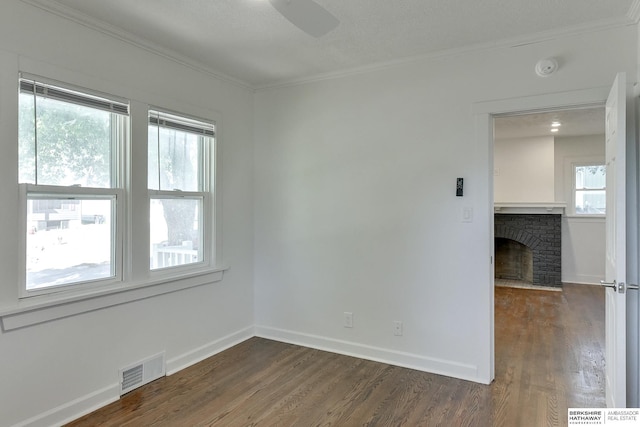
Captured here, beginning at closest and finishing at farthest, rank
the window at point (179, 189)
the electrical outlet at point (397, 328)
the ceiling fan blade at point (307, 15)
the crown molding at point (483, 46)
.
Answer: the ceiling fan blade at point (307, 15) < the crown molding at point (483, 46) < the window at point (179, 189) < the electrical outlet at point (397, 328)

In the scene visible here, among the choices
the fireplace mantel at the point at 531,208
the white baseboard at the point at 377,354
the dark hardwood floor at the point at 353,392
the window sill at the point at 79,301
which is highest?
the fireplace mantel at the point at 531,208

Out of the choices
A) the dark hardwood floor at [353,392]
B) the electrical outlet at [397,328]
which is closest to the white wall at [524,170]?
the dark hardwood floor at [353,392]

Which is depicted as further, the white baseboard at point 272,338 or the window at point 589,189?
the window at point 589,189

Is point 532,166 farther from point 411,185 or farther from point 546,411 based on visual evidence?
point 546,411

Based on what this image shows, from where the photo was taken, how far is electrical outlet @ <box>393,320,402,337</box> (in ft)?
10.7

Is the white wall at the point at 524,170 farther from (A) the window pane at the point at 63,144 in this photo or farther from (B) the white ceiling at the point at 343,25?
(A) the window pane at the point at 63,144

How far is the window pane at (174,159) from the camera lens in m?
2.96

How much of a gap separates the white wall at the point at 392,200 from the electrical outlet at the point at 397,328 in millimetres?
40

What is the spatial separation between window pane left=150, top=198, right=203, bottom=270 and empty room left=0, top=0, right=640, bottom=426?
18mm

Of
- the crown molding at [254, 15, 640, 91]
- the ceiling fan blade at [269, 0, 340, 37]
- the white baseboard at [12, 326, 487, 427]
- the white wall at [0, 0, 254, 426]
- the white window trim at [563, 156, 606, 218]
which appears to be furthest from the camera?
the white window trim at [563, 156, 606, 218]

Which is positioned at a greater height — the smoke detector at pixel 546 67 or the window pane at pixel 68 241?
the smoke detector at pixel 546 67

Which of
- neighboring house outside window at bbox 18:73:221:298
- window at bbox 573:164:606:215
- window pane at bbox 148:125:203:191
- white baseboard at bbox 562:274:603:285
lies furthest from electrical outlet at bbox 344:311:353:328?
window at bbox 573:164:606:215

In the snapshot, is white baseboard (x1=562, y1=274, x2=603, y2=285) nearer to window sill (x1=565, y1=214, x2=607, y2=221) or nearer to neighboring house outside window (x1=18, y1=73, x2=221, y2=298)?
window sill (x1=565, y1=214, x2=607, y2=221)

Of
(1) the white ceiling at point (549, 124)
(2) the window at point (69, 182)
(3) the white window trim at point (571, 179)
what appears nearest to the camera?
(2) the window at point (69, 182)
